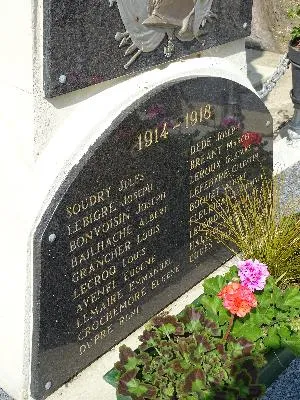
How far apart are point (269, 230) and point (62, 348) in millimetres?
1307

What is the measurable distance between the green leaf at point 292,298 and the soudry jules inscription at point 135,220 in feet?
2.30

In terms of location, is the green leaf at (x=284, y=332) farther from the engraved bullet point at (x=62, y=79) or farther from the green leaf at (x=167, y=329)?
the engraved bullet point at (x=62, y=79)

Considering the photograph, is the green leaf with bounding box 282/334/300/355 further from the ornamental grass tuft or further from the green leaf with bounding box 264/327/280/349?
the ornamental grass tuft

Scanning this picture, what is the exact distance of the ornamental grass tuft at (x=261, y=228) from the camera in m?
4.05

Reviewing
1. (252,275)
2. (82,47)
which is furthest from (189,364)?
(82,47)

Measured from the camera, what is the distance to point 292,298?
3.73 m

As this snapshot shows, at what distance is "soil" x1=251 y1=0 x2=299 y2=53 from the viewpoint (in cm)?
805

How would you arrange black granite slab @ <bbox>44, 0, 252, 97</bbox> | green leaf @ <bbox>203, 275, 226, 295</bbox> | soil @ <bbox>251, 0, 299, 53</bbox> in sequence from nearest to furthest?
black granite slab @ <bbox>44, 0, 252, 97</bbox> < green leaf @ <bbox>203, 275, 226, 295</bbox> < soil @ <bbox>251, 0, 299, 53</bbox>

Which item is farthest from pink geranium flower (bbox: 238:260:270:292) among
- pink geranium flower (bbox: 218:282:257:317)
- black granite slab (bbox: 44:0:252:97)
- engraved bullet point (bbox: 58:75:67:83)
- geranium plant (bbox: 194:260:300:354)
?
engraved bullet point (bbox: 58:75:67:83)

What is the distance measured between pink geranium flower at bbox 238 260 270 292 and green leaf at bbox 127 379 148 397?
0.73m

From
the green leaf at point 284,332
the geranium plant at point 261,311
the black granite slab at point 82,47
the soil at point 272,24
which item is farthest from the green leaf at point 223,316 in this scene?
the soil at point 272,24

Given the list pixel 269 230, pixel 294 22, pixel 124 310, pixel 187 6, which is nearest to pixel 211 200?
pixel 269 230

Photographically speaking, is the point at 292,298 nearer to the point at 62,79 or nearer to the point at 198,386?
the point at 198,386

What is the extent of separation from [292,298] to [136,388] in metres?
1.00
